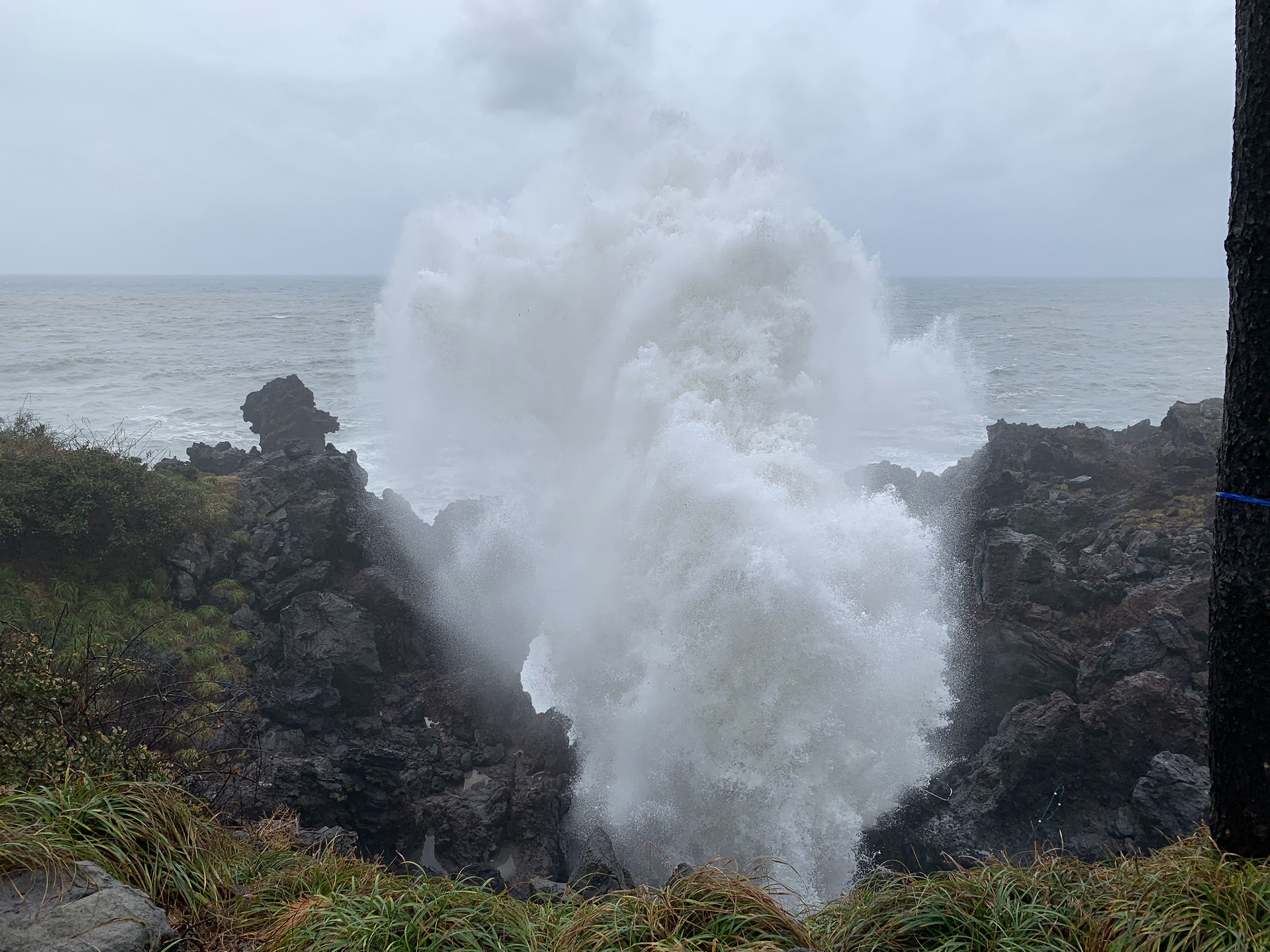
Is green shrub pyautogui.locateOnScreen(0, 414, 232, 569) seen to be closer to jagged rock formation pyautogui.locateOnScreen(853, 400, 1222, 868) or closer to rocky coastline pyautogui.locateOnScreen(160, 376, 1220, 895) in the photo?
rocky coastline pyautogui.locateOnScreen(160, 376, 1220, 895)

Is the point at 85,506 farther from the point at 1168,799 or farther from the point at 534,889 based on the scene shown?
the point at 1168,799

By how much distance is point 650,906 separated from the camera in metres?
3.68

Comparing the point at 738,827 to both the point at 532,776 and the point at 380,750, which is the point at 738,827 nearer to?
the point at 532,776

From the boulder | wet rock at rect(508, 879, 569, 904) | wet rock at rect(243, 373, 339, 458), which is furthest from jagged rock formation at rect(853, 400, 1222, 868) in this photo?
wet rock at rect(243, 373, 339, 458)

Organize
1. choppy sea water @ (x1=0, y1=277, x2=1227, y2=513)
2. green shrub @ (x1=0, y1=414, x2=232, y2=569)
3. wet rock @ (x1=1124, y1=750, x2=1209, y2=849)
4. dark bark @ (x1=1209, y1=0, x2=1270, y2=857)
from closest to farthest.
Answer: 1. dark bark @ (x1=1209, y1=0, x2=1270, y2=857)
2. wet rock @ (x1=1124, y1=750, x2=1209, y2=849)
3. green shrub @ (x1=0, y1=414, x2=232, y2=569)
4. choppy sea water @ (x1=0, y1=277, x2=1227, y2=513)

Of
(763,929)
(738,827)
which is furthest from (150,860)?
(738,827)

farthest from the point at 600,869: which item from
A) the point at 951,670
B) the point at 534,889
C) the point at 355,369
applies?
the point at 355,369

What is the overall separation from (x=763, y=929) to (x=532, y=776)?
662cm

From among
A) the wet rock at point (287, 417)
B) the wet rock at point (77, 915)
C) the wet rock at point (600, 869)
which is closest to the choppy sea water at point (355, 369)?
the wet rock at point (287, 417)

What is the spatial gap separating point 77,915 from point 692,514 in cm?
938

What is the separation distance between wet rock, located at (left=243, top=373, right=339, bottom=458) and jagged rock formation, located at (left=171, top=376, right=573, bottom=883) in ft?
16.8

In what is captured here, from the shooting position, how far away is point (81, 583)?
1155cm

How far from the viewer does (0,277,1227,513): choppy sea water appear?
89.3ft

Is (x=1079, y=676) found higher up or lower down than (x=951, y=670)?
higher up
